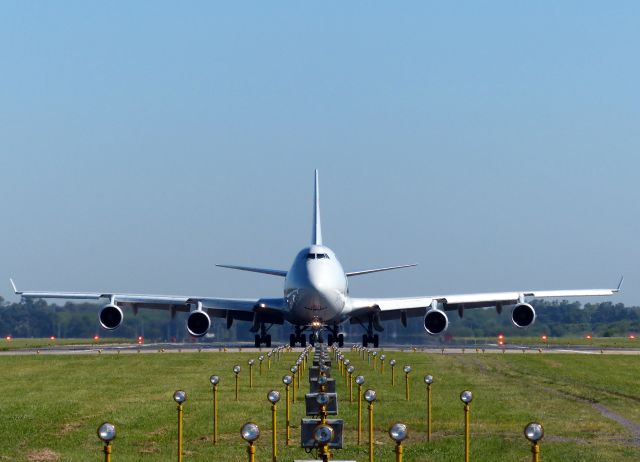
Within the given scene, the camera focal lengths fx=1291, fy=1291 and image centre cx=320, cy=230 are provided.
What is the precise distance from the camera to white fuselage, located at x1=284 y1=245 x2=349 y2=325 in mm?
63156

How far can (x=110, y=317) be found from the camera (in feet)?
221

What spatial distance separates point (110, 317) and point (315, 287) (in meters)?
11.8

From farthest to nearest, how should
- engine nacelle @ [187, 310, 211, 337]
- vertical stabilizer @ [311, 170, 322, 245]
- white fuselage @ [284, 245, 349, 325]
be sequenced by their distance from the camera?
vertical stabilizer @ [311, 170, 322, 245]
engine nacelle @ [187, 310, 211, 337]
white fuselage @ [284, 245, 349, 325]

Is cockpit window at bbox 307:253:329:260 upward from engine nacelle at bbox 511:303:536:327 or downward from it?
upward

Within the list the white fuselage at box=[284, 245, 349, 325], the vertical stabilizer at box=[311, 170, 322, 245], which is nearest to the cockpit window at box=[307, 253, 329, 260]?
the white fuselage at box=[284, 245, 349, 325]

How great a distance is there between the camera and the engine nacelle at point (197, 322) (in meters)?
68.2

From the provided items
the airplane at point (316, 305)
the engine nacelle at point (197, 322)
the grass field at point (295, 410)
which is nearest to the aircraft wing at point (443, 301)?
the airplane at point (316, 305)

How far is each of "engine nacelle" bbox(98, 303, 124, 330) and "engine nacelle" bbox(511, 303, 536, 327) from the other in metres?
21.0

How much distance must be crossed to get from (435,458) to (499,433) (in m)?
4.49

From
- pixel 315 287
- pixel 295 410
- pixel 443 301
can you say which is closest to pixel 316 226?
pixel 443 301

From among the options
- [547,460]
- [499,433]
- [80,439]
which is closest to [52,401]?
[80,439]

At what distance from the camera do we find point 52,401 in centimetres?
3419

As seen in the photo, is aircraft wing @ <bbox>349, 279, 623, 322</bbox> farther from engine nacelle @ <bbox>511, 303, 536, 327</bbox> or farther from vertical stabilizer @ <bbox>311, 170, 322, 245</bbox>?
vertical stabilizer @ <bbox>311, 170, 322, 245</bbox>

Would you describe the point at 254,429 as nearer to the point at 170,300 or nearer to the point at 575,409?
the point at 575,409
